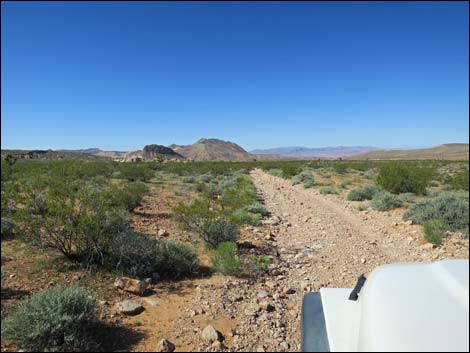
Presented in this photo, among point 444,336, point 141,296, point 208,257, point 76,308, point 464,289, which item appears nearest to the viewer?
point 444,336

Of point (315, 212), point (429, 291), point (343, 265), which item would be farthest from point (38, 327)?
point (315, 212)

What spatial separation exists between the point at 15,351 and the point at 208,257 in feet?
12.5

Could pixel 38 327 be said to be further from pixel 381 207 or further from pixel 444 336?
pixel 381 207

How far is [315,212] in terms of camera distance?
11250 millimetres

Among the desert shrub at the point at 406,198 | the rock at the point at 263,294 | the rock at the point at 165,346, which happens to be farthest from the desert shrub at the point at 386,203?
the rock at the point at 165,346

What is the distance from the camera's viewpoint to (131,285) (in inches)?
181

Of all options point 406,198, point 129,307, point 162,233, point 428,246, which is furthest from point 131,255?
point 406,198

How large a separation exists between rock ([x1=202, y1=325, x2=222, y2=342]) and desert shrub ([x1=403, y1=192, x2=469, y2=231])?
22.9 feet

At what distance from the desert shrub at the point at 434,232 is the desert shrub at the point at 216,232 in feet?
14.8

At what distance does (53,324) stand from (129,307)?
100 cm

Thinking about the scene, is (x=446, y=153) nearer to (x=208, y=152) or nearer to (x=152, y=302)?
(x=152, y=302)

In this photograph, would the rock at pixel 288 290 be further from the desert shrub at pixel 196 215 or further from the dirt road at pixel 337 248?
the desert shrub at pixel 196 215

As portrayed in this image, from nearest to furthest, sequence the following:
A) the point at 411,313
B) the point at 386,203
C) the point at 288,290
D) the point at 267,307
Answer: the point at 411,313
the point at 267,307
the point at 288,290
the point at 386,203

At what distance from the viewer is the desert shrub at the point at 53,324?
3.09 meters
